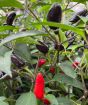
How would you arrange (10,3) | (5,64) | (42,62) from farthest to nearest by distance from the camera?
(42,62) → (10,3) → (5,64)

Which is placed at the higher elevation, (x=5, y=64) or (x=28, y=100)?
(x=5, y=64)

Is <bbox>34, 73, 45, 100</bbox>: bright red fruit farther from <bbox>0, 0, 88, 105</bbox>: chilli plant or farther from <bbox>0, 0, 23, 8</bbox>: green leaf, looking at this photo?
<bbox>0, 0, 23, 8</bbox>: green leaf

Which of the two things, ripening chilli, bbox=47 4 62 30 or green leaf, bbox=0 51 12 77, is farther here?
ripening chilli, bbox=47 4 62 30

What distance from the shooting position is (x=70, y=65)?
941 millimetres

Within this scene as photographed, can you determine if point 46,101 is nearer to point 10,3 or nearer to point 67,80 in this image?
point 67,80

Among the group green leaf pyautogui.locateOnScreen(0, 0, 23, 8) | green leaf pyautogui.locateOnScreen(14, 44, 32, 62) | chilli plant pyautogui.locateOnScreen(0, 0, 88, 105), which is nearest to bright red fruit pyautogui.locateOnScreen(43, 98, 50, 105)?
chilli plant pyautogui.locateOnScreen(0, 0, 88, 105)

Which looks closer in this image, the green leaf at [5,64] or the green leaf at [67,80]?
the green leaf at [5,64]

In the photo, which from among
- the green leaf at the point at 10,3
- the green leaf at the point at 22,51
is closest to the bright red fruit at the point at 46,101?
the green leaf at the point at 22,51

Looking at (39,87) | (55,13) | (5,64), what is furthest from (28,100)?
(55,13)

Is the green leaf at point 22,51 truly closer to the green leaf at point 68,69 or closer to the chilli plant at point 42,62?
the chilli plant at point 42,62

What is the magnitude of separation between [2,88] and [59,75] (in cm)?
23

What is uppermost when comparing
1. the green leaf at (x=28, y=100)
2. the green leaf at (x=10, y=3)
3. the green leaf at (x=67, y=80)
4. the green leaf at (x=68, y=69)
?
the green leaf at (x=10, y=3)

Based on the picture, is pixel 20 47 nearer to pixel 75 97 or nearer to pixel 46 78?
pixel 46 78

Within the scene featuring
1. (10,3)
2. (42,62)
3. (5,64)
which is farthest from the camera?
(42,62)
